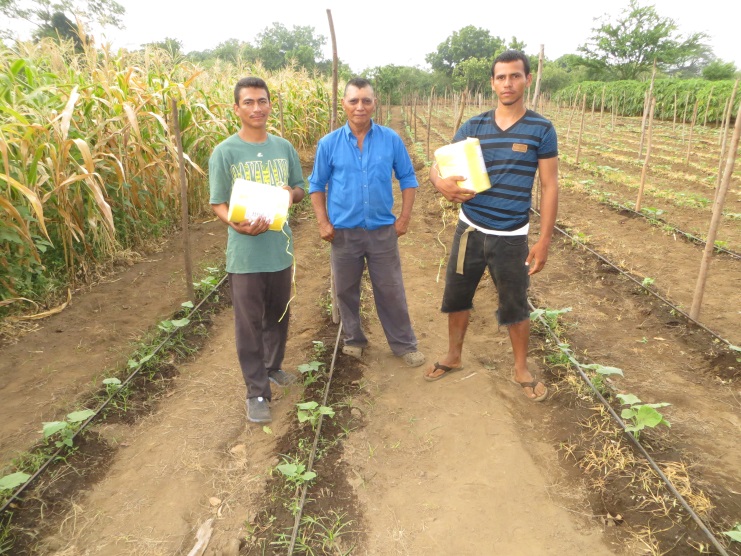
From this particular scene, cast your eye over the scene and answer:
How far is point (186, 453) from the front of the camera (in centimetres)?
257

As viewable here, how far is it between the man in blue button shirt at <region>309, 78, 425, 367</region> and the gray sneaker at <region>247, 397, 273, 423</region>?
844mm

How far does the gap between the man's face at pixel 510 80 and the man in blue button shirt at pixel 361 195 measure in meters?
0.69

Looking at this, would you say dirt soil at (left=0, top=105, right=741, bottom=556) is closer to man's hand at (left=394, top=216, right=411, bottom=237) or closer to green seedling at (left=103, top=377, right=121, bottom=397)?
green seedling at (left=103, top=377, right=121, bottom=397)

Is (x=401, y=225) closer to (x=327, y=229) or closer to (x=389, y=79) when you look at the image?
(x=327, y=229)

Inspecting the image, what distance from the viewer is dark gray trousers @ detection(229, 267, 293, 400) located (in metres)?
2.60

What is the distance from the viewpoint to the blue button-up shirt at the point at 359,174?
275cm

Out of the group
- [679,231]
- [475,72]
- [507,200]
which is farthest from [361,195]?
[475,72]

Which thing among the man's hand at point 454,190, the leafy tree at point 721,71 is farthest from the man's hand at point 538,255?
the leafy tree at point 721,71

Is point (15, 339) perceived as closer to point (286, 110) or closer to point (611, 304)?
point (611, 304)

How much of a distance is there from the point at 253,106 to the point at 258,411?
1702 mm

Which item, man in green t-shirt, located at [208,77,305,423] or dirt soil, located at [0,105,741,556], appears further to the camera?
man in green t-shirt, located at [208,77,305,423]

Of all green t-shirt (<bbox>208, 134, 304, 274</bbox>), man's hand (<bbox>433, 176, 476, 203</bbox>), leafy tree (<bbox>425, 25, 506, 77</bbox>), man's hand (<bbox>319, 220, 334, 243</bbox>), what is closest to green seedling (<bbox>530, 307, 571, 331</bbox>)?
man's hand (<bbox>433, 176, 476, 203</bbox>)

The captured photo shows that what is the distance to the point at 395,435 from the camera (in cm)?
267

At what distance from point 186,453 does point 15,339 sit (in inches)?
76.8
